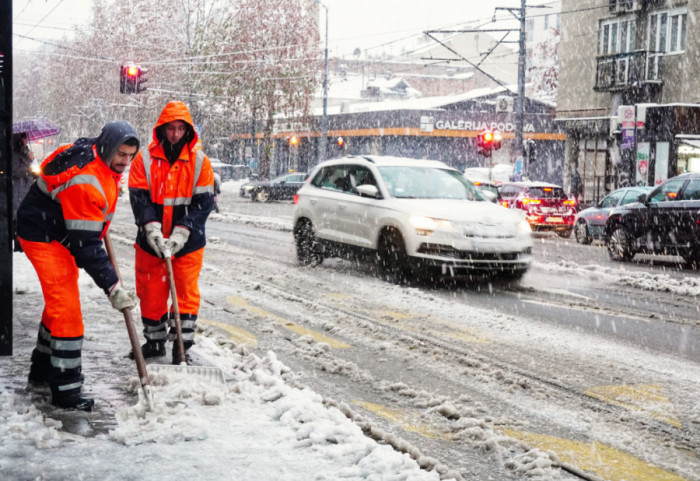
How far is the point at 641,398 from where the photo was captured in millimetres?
5973

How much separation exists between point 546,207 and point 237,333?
57.5ft

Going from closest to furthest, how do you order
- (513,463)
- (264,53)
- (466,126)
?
(513,463)
(264,53)
(466,126)

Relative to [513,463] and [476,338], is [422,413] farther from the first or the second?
[476,338]

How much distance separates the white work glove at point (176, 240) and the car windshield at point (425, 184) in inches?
242

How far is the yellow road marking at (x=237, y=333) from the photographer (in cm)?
758

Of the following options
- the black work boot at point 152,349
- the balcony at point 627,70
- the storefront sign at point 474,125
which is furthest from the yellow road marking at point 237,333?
the storefront sign at point 474,125

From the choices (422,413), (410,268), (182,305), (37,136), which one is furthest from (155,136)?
(37,136)

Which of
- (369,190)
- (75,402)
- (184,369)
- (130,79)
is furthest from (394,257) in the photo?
(130,79)

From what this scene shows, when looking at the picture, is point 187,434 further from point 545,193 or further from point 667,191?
point 545,193

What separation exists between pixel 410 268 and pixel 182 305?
550 cm

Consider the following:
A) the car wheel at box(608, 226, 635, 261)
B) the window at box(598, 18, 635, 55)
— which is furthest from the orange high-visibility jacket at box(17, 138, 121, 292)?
the window at box(598, 18, 635, 55)

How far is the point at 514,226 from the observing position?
1148 cm

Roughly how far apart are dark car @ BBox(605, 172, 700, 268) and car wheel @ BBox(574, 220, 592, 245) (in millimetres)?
4782

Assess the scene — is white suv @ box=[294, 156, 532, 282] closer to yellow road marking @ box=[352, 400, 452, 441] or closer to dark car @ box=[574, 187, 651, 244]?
yellow road marking @ box=[352, 400, 452, 441]
